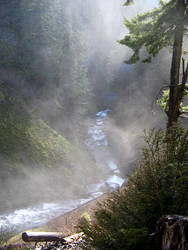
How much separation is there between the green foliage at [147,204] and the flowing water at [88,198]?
7.07 meters

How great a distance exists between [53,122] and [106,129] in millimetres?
9526

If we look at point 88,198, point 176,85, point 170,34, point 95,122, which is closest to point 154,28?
point 170,34

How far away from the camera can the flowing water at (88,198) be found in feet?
38.1

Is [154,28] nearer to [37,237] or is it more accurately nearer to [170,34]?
[170,34]

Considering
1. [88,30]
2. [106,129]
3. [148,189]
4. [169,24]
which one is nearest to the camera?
[148,189]

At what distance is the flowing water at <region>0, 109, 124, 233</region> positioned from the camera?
38.1ft

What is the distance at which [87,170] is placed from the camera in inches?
783

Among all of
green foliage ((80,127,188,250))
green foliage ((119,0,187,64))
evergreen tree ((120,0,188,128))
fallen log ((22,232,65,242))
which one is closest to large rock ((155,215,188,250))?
green foliage ((80,127,188,250))

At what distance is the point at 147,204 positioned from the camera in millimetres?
3123

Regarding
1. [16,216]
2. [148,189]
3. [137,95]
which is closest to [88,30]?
[137,95]

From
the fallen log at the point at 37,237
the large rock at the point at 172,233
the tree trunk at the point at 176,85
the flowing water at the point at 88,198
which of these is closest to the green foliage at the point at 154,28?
the tree trunk at the point at 176,85

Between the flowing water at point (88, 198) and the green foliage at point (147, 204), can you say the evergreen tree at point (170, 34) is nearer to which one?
the green foliage at point (147, 204)

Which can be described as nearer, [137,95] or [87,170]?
[87,170]

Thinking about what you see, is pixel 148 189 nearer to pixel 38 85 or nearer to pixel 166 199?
pixel 166 199
